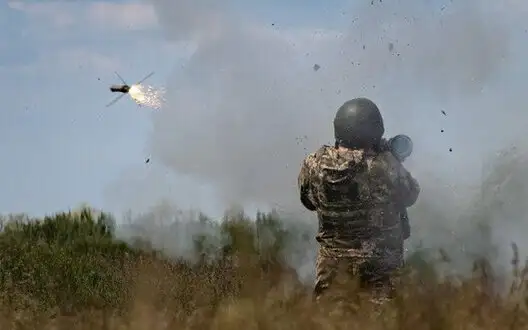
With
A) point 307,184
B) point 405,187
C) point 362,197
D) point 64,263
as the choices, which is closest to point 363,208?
point 362,197

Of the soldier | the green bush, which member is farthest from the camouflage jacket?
the green bush

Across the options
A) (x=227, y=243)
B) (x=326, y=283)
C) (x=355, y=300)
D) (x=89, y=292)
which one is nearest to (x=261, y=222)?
(x=227, y=243)

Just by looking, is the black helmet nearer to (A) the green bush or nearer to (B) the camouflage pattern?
(B) the camouflage pattern

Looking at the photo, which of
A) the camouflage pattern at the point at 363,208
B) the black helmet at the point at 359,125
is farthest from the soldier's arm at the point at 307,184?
the black helmet at the point at 359,125

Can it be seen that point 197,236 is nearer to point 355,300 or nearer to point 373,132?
point 373,132

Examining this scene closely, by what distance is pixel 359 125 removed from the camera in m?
7.47

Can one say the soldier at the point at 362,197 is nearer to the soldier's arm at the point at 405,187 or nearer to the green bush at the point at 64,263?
the soldier's arm at the point at 405,187

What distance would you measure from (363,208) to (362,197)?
3.4 inches

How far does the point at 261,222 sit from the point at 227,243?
2.22 feet

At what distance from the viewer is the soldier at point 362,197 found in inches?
294

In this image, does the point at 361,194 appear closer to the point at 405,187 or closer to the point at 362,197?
the point at 362,197

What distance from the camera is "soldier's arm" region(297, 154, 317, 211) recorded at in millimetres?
7758

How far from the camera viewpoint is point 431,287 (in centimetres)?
498

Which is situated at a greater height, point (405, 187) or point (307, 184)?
point (307, 184)
